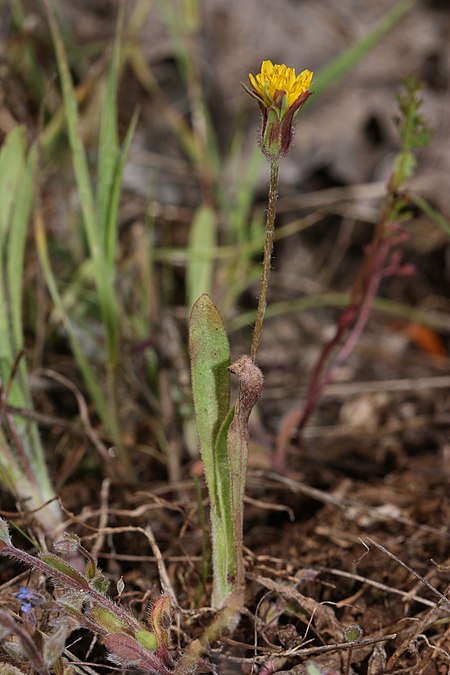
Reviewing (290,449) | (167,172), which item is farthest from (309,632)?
(167,172)

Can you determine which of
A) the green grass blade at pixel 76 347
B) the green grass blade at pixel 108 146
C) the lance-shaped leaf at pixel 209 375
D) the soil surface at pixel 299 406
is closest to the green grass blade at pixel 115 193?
the green grass blade at pixel 108 146

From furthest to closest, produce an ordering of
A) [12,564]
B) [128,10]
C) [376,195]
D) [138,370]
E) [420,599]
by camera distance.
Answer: [128,10], [376,195], [138,370], [12,564], [420,599]

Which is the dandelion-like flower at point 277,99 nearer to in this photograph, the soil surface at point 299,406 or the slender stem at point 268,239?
the slender stem at point 268,239

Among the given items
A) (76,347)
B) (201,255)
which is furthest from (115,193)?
(201,255)

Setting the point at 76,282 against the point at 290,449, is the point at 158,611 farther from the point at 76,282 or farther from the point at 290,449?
the point at 76,282

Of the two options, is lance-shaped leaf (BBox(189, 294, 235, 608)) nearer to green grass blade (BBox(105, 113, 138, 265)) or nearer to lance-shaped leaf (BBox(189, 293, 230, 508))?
lance-shaped leaf (BBox(189, 293, 230, 508))

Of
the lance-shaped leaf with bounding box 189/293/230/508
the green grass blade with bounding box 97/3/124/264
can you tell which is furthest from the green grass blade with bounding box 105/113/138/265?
the lance-shaped leaf with bounding box 189/293/230/508
